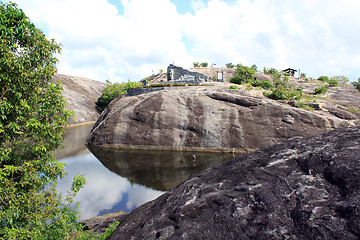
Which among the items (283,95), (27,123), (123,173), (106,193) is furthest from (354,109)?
(27,123)

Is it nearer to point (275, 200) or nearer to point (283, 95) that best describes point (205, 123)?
point (283, 95)

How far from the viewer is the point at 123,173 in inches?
898

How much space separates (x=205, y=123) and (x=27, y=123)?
27325 millimetres

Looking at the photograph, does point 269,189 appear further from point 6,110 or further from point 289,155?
point 6,110

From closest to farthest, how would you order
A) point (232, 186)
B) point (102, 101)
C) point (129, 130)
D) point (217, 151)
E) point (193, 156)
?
point (232, 186), point (193, 156), point (217, 151), point (129, 130), point (102, 101)

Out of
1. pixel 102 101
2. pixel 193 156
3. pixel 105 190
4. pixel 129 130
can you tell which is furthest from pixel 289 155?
pixel 102 101

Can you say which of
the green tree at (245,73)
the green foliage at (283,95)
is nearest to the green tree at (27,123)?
the green foliage at (283,95)

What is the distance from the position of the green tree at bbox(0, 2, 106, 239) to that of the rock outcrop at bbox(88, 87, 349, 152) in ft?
80.3

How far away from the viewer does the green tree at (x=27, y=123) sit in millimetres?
6945

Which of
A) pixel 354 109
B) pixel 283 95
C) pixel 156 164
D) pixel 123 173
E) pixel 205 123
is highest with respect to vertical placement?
Answer: pixel 283 95

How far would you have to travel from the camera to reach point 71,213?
8.58 m

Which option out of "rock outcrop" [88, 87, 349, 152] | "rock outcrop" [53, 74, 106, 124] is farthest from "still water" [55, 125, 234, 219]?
"rock outcrop" [53, 74, 106, 124]

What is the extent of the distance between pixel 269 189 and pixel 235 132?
28438mm

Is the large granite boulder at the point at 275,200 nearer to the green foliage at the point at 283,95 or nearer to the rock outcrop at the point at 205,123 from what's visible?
the rock outcrop at the point at 205,123
